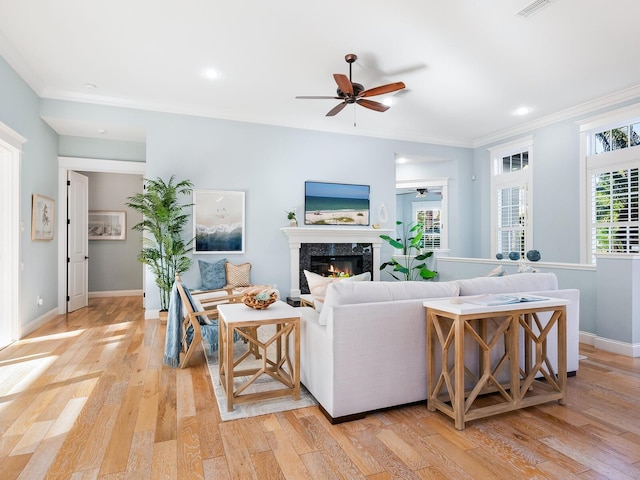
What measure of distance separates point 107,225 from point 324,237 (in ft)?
15.9

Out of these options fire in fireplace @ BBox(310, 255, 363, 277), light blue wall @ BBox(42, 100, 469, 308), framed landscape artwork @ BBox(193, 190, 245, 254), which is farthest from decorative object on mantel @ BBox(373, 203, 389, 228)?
framed landscape artwork @ BBox(193, 190, 245, 254)

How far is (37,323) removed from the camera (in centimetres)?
498

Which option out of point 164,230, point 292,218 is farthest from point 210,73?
point 292,218

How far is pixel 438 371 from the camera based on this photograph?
8.76 ft

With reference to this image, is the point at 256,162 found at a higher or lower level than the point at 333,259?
higher

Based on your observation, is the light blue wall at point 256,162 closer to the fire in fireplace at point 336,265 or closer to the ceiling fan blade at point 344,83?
the fire in fireplace at point 336,265

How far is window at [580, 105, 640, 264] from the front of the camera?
16.3ft

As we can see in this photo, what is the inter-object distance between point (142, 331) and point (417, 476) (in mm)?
4086

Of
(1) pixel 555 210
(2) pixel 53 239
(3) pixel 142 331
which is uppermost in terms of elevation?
(1) pixel 555 210

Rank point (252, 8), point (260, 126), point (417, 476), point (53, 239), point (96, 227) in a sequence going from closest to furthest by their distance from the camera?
point (417, 476)
point (252, 8)
point (53, 239)
point (260, 126)
point (96, 227)

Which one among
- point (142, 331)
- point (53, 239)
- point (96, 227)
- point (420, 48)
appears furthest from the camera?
point (96, 227)

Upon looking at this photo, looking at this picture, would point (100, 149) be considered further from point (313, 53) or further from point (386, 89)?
point (386, 89)

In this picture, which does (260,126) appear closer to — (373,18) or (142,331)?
(373,18)

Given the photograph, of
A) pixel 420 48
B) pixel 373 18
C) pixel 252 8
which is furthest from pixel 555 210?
pixel 252 8
